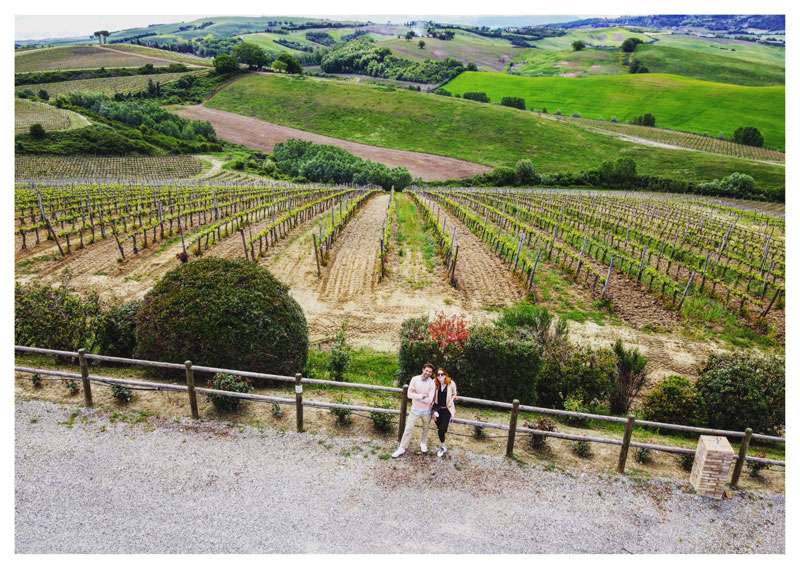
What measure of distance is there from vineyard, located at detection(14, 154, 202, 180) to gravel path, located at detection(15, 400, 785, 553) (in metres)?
58.6

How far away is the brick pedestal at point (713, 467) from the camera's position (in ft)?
22.5

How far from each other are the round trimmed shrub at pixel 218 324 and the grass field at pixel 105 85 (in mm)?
116369

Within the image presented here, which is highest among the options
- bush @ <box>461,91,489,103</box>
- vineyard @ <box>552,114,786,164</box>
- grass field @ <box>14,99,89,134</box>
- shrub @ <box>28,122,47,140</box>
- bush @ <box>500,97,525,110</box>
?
bush @ <box>461,91,489,103</box>

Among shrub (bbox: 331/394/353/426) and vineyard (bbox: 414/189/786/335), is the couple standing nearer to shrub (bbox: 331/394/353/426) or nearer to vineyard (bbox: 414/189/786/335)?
shrub (bbox: 331/394/353/426)

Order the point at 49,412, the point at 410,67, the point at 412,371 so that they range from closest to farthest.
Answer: the point at 49,412
the point at 412,371
the point at 410,67

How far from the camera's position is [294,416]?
27.6 ft

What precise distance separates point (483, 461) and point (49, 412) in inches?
316

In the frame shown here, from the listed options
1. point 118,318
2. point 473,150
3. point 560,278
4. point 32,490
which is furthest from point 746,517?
point 473,150

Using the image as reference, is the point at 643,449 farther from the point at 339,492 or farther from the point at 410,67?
the point at 410,67

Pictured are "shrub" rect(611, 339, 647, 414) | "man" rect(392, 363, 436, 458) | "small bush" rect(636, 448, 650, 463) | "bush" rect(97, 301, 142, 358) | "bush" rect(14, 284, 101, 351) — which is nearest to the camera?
"man" rect(392, 363, 436, 458)

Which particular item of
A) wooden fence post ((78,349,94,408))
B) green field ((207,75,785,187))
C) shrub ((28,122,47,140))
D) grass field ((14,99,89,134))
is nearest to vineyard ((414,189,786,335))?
wooden fence post ((78,349,94,408))

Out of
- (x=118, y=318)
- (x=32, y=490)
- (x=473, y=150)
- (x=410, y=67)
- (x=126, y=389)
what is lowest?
(x=32, y=490)

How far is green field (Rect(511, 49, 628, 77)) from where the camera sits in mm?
128750

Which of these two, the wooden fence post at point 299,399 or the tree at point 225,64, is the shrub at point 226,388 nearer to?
the wooden fence post at point 299,399
